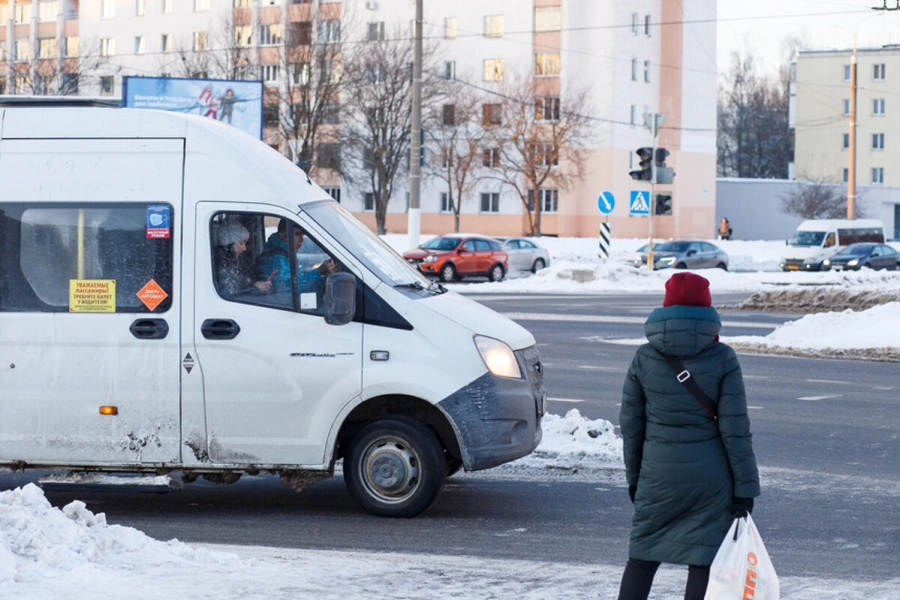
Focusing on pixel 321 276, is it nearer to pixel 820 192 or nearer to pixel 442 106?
pixel 442 106

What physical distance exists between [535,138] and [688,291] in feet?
218

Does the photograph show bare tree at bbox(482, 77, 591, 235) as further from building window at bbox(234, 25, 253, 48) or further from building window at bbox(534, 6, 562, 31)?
building window at bbox(234, 25, 253, 48)

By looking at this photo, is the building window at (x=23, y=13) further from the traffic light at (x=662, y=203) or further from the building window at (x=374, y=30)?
the traffic light at (x=662, y=203)

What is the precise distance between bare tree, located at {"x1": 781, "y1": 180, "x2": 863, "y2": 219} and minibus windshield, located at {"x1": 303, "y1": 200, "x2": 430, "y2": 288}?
226 ft

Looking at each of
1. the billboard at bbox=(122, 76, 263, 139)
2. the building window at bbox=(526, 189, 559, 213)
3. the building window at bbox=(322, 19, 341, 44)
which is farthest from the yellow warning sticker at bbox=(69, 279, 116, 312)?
the building window at bbox=(526, 189, 559, 213)

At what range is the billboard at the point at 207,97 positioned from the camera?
119ft

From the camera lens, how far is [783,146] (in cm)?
11131

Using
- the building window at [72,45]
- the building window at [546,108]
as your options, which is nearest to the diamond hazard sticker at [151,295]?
the building window at [546,108]

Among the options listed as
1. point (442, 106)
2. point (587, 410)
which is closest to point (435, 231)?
point (442, 106)

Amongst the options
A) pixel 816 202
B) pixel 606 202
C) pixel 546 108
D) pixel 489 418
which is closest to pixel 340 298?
pixel 489 418

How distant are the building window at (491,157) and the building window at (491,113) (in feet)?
5.42

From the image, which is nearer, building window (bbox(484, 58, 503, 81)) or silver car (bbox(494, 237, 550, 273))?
silver car (bbox(494, 237, 550, 273))

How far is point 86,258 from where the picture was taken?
316 inches

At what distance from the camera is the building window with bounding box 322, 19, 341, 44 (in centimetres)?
7144
